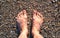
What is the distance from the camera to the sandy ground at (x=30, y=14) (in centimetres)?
409

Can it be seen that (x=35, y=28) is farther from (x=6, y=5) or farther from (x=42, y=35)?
(x=6, y=5)

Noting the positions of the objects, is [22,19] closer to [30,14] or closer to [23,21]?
[23,21]

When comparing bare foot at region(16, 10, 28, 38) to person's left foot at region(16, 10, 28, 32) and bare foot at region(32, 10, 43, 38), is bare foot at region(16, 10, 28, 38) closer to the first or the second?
person's left foot at region(16, 10, 28, 32)

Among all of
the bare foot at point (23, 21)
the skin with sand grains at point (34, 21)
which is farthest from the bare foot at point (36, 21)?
the bare foot at point (23, 21)

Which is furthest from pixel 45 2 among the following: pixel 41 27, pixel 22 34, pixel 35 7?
pixel 22 34

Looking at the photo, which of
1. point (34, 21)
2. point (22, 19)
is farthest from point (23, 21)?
point (34, 21)

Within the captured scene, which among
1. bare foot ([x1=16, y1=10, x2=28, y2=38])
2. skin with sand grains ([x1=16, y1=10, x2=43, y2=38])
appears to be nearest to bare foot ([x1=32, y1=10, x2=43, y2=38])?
skin with sand grains ([x1=16, y1=10, x2=43, y2=38])

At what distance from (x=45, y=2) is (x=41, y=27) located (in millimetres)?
507

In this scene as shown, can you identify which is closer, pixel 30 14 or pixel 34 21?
pixel 34 21

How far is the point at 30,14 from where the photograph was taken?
4270 mm

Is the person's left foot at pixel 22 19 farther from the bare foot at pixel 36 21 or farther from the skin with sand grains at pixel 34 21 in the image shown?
the bare foot at pixel 36 21

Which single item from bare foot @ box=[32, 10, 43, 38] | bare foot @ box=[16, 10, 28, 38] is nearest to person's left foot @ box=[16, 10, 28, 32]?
bare foot @ box=[16, 10, 28, 38]

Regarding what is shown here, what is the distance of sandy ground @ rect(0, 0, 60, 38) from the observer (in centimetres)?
409

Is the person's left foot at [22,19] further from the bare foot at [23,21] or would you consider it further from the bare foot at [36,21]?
the bare foot at [36,21]
